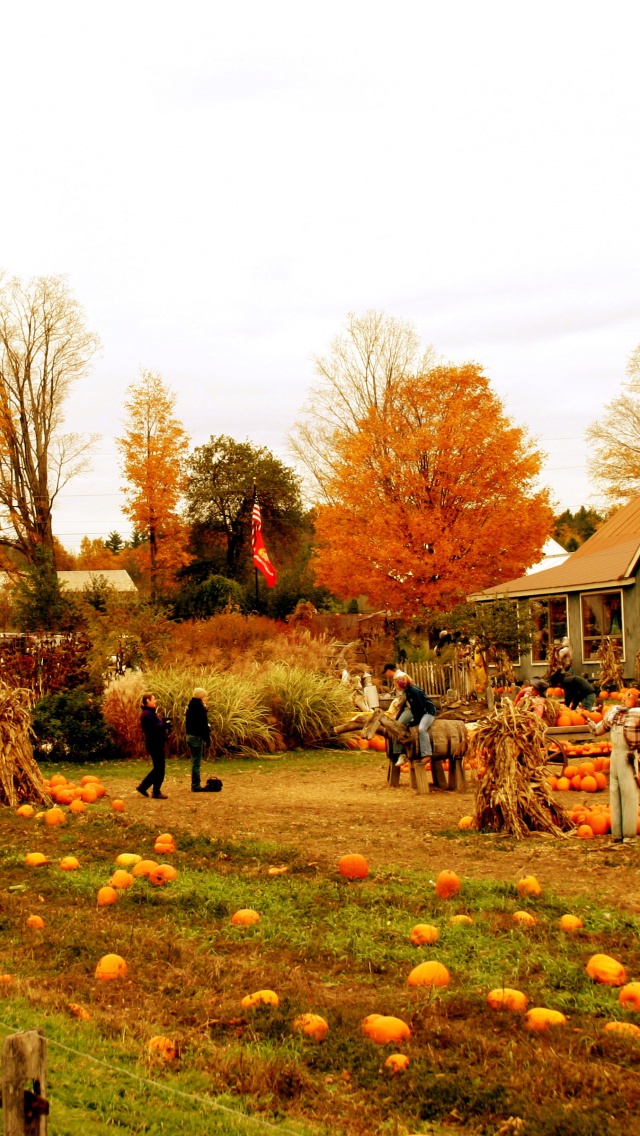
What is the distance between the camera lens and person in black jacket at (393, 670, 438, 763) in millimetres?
12484

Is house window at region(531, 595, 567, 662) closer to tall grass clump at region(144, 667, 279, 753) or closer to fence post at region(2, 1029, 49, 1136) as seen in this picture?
tall grass clump at region(144, 667, 279, 753)

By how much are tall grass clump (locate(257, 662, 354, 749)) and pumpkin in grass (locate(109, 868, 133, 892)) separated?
11.0 meters

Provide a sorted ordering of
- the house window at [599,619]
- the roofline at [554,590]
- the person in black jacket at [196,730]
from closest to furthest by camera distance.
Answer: the person in black jacket at [196,730]
the roofline at [554,590]
the house window at [599,619]

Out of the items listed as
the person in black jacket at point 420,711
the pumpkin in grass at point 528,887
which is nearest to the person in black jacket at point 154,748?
the person in black jacket at point 420,711

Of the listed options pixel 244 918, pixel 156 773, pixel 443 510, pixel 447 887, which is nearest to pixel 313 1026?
pixel 244 918

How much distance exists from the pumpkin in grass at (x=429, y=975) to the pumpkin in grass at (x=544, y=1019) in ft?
2.00

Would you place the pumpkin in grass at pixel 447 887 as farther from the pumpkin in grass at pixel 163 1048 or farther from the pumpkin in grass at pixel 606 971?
the pumpkin in grass at pixel 163 1048

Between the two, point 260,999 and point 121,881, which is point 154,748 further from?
point 260,999

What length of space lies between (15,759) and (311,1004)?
6897mm

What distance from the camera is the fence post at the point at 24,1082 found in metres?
2.51

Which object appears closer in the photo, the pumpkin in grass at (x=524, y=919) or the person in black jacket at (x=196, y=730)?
the pumpkin in grass at (x=524, y=919)

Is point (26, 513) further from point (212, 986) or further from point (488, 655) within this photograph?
point (212, 986)

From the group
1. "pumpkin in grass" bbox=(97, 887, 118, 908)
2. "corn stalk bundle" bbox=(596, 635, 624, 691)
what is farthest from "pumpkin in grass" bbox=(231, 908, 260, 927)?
"corn stalk bundle" bbox=(596, 635, 624, 691)

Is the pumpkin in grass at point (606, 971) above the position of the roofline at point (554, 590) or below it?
below
